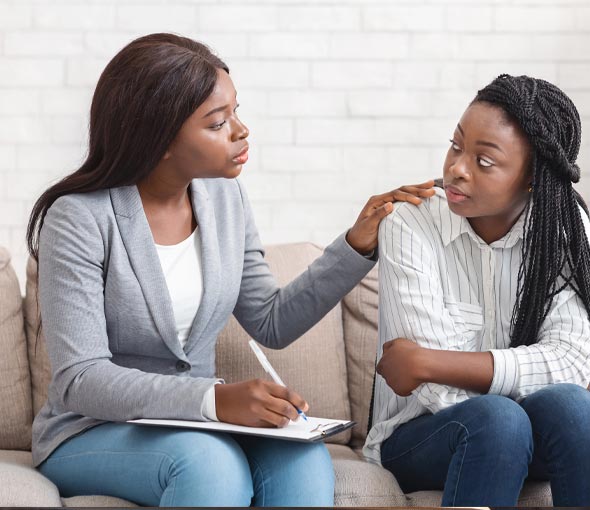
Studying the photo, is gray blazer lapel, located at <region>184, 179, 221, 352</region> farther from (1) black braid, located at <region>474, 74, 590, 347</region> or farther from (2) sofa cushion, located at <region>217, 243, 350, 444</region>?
(1) black braid, located at <region>474, 74, 590, 347</region>

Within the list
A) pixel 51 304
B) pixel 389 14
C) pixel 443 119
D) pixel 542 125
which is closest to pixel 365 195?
pixel 443 119

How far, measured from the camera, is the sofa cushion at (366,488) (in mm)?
1734

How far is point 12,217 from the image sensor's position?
2863 millimetres

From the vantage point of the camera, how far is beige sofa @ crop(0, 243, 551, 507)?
2.11m

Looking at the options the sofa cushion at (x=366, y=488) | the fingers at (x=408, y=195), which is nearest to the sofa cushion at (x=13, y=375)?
the sofa cushion at (x=366, y=488)

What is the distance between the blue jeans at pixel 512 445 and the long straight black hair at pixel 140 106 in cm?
71

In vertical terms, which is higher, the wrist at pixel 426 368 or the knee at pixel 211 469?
the wrist at pixel 426 368

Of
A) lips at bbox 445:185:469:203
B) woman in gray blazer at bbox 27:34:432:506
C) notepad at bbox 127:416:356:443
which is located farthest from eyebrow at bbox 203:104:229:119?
notepad at bbox 127:416:356:443

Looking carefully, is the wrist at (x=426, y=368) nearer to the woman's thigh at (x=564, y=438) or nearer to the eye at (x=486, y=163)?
the woman's thigh at (x=564, y=438)

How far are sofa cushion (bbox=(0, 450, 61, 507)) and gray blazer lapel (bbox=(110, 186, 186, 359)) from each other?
33cm

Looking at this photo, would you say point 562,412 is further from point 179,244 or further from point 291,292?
point 179,244

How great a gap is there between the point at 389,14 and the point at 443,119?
351 mm

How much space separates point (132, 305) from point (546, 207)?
0.79 m

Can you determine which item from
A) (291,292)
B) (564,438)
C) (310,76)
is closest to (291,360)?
(291,292)
